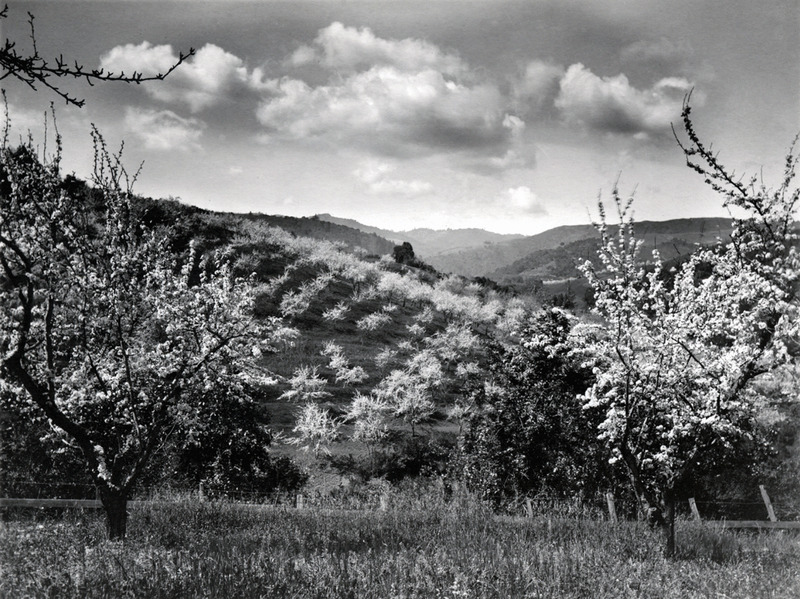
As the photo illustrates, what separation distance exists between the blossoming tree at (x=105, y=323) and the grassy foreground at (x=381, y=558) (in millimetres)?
1335

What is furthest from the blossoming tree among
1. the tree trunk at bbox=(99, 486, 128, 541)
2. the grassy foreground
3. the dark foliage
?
the dark foliage

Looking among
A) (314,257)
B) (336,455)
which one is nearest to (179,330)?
(336,455)

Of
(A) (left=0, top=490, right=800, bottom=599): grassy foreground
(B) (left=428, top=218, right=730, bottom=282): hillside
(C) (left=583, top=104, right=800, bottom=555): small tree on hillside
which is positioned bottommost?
(A) (left=0, top=490, right=800, bottom=599): grassy foreground

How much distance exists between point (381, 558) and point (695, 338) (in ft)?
25.2

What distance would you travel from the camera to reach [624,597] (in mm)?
6027

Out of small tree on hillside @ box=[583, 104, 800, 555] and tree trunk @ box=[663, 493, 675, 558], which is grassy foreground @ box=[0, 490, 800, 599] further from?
small tree on hillside @ box=[583, 104, 800, 555]

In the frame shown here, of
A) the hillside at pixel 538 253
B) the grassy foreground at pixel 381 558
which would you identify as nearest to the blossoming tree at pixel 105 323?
the grassy foreground at pixel 381 558

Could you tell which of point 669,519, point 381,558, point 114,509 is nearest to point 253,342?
point 114,509

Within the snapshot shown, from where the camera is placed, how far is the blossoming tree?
27.5ft

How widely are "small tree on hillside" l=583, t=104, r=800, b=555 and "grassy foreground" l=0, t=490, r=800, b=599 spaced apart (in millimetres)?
1256

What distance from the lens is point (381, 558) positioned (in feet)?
22.2

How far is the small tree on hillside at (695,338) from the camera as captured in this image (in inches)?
303

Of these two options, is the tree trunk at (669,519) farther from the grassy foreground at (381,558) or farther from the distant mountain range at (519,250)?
the distant mountain range at (519,250)

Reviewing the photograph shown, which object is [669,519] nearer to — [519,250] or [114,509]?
[114,509]
